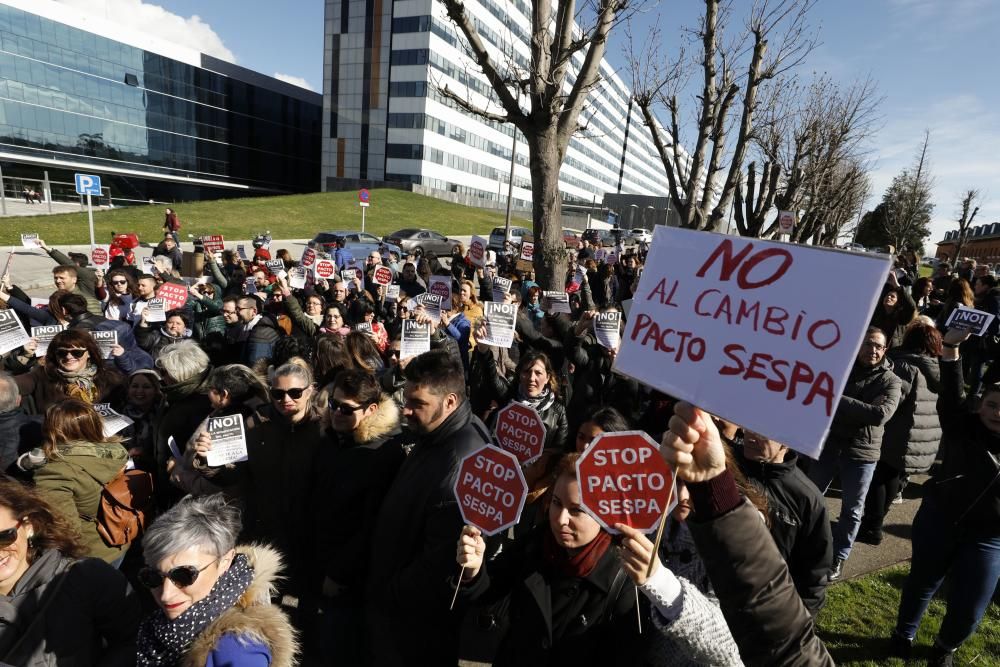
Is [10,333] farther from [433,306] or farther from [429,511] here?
[429,511]

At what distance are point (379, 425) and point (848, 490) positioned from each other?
360cm

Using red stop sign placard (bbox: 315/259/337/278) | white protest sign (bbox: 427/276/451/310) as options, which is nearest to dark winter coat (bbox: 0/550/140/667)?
white protest sign (bbox: 427/276/451/310)

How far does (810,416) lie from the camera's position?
4.45 feet

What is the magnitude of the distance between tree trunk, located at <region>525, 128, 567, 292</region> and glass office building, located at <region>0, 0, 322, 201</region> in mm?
45649

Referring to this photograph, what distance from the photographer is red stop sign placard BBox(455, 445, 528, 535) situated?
1961 millimetres

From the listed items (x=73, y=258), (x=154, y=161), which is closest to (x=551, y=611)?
(x=73, y=258)

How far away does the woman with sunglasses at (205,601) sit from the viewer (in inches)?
67.9

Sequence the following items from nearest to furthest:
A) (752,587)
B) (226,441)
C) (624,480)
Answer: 1. (752,587)
2. (624,480)
3. (226,441)

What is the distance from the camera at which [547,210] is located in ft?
24.7

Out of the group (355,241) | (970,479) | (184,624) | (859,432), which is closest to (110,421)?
(184,624)

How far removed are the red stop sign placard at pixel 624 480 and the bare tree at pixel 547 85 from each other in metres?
5.45

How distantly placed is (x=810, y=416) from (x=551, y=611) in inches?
44.3

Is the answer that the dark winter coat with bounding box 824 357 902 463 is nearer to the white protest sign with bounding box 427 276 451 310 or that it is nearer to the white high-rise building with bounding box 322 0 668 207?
the white protest sign with bounding box 427 276 451 310

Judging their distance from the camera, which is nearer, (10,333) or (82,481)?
(82,481)
